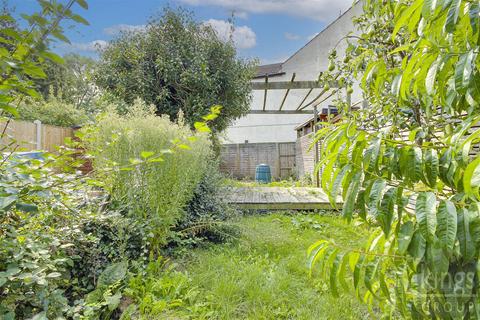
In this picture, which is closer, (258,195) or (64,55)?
(64,55)

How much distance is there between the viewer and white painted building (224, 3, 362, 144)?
877 cm

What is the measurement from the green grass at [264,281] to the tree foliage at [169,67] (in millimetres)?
3456

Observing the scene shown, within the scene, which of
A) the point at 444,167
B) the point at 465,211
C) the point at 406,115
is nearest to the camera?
the point at 465,211

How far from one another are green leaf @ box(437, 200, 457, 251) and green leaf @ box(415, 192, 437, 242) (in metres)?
0.02

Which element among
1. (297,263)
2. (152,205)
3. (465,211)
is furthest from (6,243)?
(297,263)

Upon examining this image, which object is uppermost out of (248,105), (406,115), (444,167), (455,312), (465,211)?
(248,105)

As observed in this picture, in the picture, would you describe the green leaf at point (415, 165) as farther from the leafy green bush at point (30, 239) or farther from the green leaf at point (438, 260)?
the leafy green bush at point (30, 239)

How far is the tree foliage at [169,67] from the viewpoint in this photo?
18.1ft

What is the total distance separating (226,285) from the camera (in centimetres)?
192

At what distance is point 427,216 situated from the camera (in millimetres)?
667

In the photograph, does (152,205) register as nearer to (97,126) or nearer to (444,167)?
(97,126)

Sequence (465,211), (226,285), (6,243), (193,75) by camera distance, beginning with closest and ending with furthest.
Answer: (465,211), (6,243), (226,285), (193,75)

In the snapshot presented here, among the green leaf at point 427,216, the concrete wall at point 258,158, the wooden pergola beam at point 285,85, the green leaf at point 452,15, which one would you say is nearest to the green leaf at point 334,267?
the green leaf at point 427,216

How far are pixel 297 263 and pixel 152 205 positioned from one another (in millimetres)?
1313
